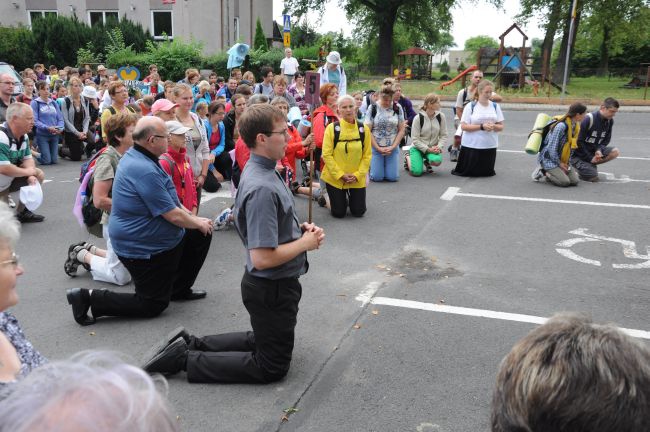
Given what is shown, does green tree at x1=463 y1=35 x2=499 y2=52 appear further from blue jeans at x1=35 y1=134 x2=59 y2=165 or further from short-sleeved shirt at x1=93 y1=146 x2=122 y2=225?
short-sleeved shirt at x1=93 y1=146 x2=122 y2=225

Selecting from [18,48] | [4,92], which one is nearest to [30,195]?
[4,92]

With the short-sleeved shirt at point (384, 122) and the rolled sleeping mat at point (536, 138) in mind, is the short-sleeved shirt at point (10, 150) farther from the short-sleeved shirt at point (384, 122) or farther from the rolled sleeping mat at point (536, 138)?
the rolled sleeping mat at point (536, 138)

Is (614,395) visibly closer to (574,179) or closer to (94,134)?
(574,179)

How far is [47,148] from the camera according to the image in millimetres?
12508

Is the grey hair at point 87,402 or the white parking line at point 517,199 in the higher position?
the grey hair at point 87,402

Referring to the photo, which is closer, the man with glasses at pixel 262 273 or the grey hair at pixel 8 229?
the grey hair at pixel 8 229

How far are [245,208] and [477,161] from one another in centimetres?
798

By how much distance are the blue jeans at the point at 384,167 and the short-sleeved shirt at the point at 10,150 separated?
5.72 m

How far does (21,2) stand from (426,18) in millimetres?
29891

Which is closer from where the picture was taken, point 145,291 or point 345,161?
point 145,291

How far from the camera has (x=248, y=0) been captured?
42.3 meters

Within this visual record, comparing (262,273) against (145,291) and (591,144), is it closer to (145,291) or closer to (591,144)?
(145,291)

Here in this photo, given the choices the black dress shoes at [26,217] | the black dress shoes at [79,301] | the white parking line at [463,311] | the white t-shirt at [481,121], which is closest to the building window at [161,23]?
the white t-shirt at [481,121]

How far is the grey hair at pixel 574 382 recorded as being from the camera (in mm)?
1359
